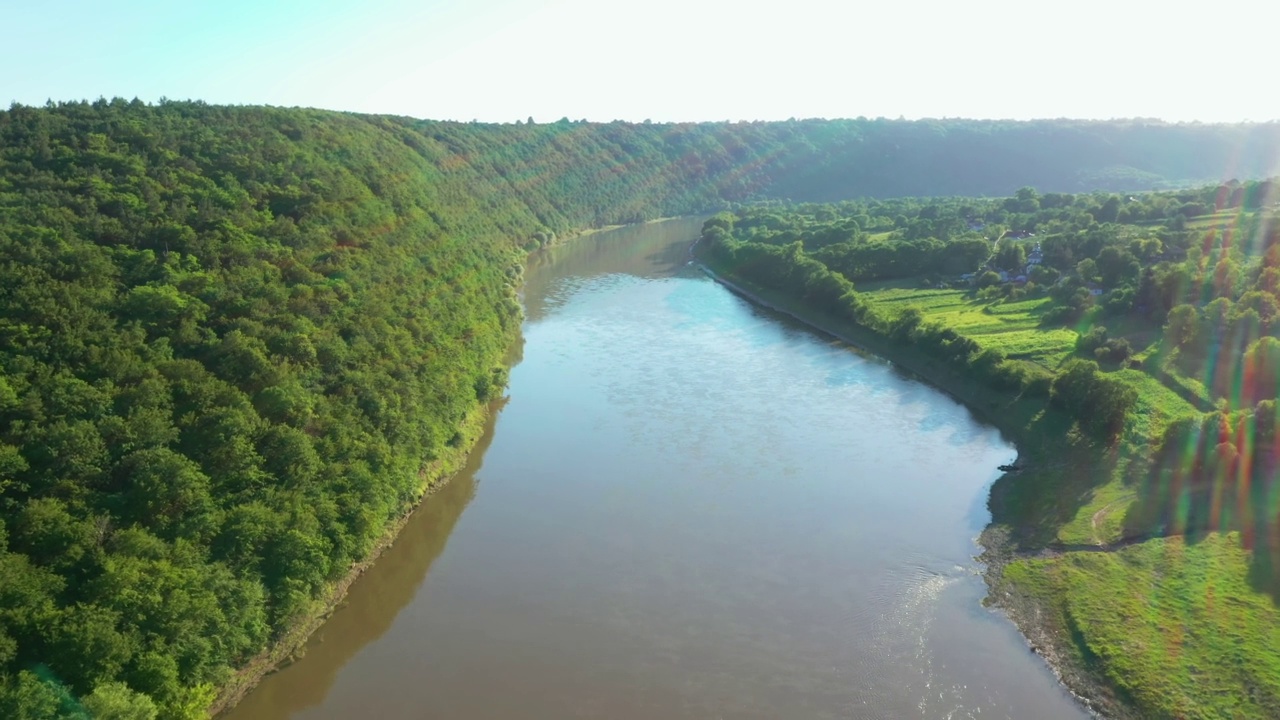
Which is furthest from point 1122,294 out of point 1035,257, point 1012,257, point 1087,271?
point 1035,257

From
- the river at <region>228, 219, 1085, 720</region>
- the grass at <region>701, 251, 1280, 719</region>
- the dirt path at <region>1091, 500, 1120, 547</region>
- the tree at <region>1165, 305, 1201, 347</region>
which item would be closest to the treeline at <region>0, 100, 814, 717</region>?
the river at <region>228, 219, 1085, 720</region>

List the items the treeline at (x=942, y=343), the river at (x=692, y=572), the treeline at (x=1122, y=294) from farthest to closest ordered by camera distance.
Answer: the treeline at (x=942, y=343) → the treeline at (x=1122, y=294) → the river at (x=692, y=572)

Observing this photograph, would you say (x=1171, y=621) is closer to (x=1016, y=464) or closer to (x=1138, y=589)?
(x=1138, y=589)

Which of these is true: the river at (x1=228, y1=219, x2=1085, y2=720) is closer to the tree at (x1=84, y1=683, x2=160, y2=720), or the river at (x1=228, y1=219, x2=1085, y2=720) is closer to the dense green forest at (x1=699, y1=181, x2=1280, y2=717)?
the dense green forest at (x1=699, y1=181, x2=1280, y2=717)

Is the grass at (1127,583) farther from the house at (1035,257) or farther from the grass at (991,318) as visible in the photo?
the house at (1035,257)

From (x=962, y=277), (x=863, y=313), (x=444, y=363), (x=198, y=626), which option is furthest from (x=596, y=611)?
(x=962, y=277)

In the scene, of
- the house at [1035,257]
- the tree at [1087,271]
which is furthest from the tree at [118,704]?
the house at [1035,257]

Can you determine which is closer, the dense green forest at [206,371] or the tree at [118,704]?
the tree at [118,704]
